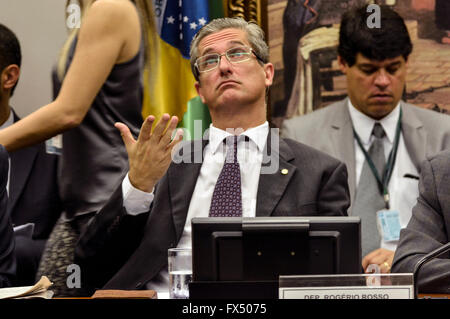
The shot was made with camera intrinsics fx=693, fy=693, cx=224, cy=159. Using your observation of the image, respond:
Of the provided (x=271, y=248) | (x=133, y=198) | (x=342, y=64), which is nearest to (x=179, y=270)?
(x=271, y=248)

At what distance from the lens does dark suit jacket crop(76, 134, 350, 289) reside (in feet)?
8.49

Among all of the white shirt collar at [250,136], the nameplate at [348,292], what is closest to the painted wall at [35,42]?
the white shirt collar at [250,136]

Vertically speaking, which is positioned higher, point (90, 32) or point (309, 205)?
point (90, 32)

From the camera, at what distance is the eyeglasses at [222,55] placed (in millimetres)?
2881

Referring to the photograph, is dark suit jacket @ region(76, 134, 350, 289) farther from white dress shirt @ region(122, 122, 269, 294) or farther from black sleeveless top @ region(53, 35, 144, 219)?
black sleeveless top @ region(53, 35, 144, 219)

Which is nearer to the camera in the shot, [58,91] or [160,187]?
[160,187]

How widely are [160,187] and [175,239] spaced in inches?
9.3

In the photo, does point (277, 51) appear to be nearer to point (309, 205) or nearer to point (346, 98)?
point (346, 98)

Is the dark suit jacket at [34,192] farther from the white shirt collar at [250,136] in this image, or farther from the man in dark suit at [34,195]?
the white shirt collar at [250,136]

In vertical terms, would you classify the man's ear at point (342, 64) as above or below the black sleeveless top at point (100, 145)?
above

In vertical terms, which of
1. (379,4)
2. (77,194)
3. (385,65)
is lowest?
(77,194)

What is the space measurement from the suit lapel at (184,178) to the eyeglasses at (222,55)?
1.03 ft

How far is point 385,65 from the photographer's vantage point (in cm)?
348

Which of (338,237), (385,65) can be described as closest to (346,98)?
(385,65)
